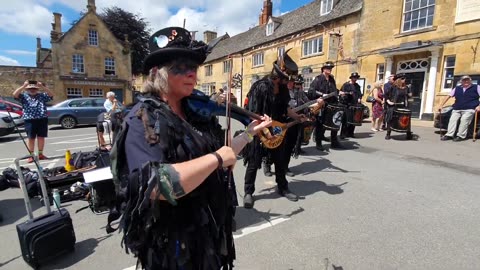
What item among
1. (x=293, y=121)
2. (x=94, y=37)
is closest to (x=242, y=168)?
(x=293, y=121)

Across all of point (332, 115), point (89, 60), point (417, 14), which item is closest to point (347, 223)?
point (332, 115)

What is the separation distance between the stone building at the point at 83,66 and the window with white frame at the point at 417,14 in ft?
83.3

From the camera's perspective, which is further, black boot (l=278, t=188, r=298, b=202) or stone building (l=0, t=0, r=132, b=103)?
stone building (l=0, t=0, r=132, b=103)

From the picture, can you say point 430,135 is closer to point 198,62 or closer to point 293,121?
point 293,121

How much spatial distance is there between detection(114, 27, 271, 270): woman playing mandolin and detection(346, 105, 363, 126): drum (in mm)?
7796

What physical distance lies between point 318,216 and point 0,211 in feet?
14.6

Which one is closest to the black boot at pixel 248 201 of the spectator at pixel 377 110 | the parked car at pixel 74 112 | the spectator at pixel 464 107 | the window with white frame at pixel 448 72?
the spectator at pixel 464 107

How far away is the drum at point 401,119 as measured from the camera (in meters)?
8.07

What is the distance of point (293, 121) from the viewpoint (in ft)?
13.6

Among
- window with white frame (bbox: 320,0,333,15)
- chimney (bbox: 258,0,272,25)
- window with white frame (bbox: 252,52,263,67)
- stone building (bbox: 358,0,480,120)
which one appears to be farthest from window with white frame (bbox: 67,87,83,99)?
stone building (bbox: 358,0,480,120)

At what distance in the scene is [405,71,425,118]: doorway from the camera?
14.1 metres

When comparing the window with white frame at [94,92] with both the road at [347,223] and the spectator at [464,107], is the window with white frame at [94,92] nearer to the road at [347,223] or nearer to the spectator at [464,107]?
the road at [347,223]

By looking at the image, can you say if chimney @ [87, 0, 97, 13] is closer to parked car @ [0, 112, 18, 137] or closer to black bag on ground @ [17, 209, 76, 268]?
parked car @ [0, 112, 18, 137]

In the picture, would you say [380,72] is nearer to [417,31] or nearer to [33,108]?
[417,31]
